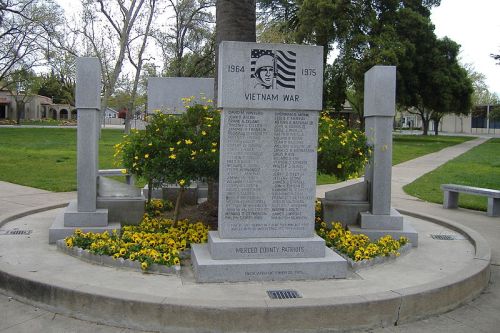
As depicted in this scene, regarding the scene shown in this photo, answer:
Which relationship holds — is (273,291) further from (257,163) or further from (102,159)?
(102,159)

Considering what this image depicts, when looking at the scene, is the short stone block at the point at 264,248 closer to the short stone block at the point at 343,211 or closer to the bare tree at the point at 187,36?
the short stone block at the point at 343,211

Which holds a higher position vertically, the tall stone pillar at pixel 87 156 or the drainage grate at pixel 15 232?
the tall stone pillar at pixel 87 156

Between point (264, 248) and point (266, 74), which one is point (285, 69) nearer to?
point (266, 74)

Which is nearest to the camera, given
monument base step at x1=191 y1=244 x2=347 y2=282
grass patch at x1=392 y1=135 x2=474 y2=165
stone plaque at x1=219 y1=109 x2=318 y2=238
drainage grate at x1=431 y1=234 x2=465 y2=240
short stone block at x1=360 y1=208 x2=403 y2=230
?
monument base step at x1=191 y1=244 x2=347 y2=282

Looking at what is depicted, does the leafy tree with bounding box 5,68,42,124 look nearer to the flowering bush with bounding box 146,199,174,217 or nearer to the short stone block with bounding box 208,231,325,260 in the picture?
the flowering bush with bounding box 146,199,174,217

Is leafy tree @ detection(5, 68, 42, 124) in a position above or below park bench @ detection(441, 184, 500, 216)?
above

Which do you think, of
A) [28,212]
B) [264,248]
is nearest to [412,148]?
[28,212]

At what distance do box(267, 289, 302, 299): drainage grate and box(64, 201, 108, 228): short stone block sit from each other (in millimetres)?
2995

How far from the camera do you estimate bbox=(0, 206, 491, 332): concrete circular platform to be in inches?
177

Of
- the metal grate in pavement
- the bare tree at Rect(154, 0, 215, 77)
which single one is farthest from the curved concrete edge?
the bare tree at Rect(154, 0, 215, 77)

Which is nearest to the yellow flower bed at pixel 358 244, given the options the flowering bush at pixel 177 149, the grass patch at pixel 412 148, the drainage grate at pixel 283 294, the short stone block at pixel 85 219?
the drainage grate at pixel 283 294

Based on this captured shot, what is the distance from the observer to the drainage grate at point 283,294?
16.5 feet

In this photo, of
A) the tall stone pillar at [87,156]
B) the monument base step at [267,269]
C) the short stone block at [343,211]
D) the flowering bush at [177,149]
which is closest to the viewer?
the monument base step at [267,269]

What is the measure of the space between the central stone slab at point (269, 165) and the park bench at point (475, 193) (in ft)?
19.9
